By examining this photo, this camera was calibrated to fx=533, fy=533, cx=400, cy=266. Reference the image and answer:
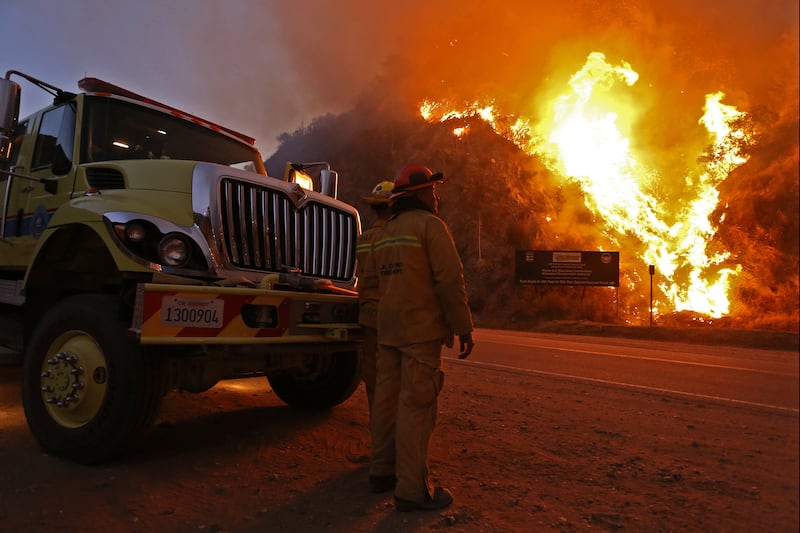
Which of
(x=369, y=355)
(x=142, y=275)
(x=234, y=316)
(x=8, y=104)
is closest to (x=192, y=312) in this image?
(x=234, y=316)

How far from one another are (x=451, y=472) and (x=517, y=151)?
41.0 metres

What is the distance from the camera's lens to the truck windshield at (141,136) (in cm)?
443

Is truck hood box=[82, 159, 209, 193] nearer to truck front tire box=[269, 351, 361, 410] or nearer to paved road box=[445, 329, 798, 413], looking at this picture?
truck front tire box=[269, 351, 361, 410]

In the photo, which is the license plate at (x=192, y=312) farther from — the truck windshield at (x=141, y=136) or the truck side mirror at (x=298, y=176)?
the truck side mirror at (x=298, y=176)

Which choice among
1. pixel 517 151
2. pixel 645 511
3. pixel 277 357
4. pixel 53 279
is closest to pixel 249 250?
pixel 277 357

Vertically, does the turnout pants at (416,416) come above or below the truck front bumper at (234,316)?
below

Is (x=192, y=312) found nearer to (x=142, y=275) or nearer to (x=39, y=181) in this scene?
(x=142, y=275)

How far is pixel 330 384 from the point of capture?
16.5 feet

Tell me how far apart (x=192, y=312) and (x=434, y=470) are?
6.21ft

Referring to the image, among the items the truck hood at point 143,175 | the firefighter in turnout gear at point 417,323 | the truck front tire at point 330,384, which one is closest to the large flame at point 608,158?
the truck front tire at point 330,384

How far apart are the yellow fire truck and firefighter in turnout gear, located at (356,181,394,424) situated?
6.7 inches

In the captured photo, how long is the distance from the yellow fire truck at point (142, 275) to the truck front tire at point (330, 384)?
58 cm

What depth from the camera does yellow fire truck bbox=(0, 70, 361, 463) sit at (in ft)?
10.8

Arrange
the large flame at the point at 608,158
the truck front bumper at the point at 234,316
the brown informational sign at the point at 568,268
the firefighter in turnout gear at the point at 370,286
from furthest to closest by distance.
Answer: the large flame at the point at 608,158 < the brown informational sign at the point at 568,268 < the firefighter in turnout gear at the point at 370,286 < the truck front bumper at the point at 234,316
